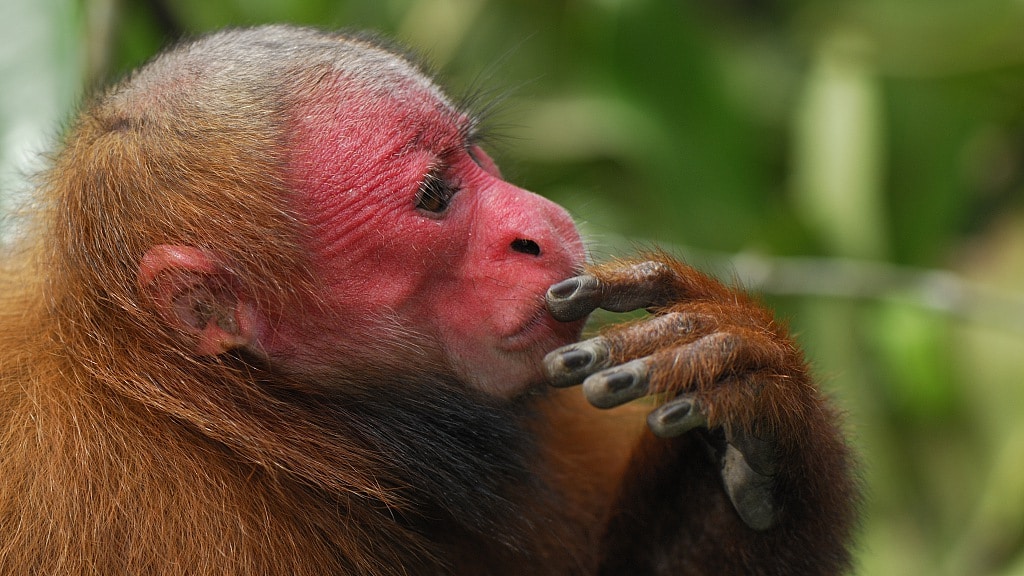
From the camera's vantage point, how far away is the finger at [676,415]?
2.03 metres

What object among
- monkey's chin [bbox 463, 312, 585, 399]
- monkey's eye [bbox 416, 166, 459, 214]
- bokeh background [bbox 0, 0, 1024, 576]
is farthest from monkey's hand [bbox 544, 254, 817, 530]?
bokeh background [bbox 0, 0, 1024, 576]

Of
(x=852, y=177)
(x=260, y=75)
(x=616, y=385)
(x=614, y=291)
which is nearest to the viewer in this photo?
(x=616, y=385)

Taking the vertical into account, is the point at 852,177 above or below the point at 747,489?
above

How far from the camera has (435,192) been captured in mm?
2307

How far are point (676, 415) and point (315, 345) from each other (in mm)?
789

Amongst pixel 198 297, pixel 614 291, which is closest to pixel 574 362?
pixel 614 291

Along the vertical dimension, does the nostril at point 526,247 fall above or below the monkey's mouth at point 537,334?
above

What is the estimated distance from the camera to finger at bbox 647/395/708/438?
2.03 m

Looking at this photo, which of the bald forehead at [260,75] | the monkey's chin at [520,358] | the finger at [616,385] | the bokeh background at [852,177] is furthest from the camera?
the bokeh background at [852,177]

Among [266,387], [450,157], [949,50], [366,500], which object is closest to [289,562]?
[366,500]

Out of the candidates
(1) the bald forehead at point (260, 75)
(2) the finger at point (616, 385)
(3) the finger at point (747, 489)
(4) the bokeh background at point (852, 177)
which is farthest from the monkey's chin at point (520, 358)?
(4) the bokeh background at point (852, 177)

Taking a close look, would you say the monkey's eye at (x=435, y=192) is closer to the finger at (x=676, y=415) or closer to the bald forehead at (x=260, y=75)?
the bald forehead at (x=260, y=75)

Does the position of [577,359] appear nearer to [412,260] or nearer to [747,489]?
[412,260]

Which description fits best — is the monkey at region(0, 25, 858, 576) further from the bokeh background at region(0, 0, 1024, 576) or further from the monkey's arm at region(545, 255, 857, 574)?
the bokeh background at region(0, 0, 1024, 576)
